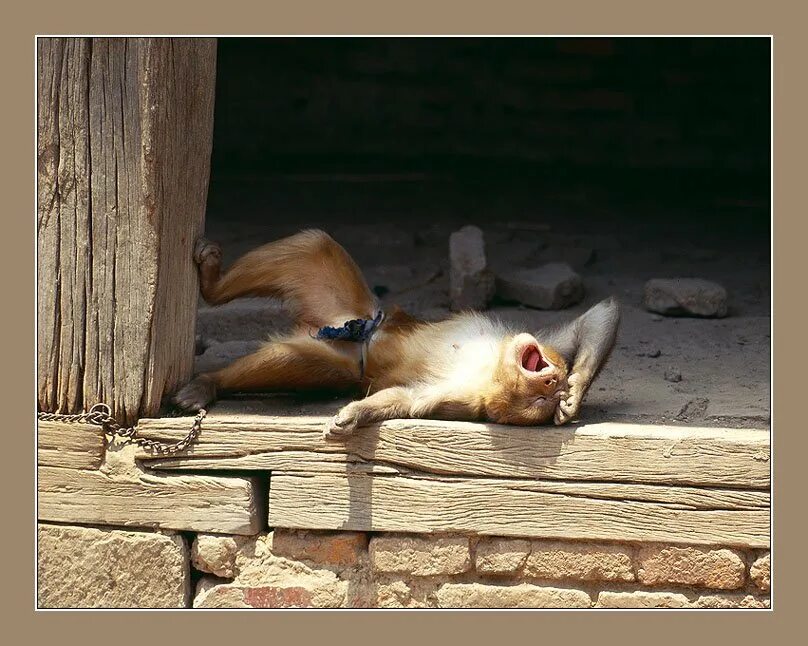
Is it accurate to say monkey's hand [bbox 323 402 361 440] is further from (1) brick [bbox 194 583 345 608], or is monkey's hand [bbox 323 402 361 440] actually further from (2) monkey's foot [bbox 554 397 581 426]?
(2) monkey's foot [bbox 554 397 581 426]

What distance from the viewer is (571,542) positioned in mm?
5270

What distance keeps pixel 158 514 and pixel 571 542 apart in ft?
6.19

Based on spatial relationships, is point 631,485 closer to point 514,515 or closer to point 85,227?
point 514,515

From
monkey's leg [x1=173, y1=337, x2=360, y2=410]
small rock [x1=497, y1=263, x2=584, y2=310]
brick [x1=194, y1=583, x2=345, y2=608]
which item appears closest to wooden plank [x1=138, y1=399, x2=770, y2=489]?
monkey's leg [x1=173, y1=337, x2=360, y2=410]

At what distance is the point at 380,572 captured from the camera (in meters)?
5.38

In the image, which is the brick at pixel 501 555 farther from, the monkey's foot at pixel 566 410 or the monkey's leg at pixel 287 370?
the monkey's leg at pixel 287 370

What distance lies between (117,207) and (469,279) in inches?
119

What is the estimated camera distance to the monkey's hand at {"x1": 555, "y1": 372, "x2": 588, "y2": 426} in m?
5.18

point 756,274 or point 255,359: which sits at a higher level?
point 756,274

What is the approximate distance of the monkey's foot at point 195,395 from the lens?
17.8 feet

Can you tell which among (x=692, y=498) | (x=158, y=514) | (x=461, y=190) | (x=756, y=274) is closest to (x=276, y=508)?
(x=158, y=514)

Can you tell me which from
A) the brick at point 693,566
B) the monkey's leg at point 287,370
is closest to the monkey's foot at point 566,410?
the brick at point 693,566

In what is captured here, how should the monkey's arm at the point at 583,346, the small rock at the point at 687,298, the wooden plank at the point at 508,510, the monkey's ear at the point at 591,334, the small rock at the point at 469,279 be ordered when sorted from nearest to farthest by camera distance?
the wooden plank at the point at 508,510
the monkey's arm at the point at 583,346
the monkey's ear at the point at 591,334
the small rock at the point at 687,298
the small rock at the point at 469,279

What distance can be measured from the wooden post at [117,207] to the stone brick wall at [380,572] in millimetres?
690
